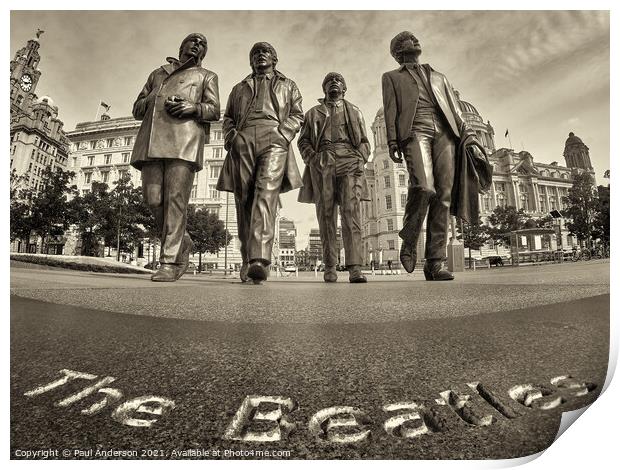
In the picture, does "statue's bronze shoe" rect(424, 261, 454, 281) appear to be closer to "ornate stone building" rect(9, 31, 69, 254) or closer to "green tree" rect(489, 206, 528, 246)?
"green tree" rect(489, 206, 528, 246)

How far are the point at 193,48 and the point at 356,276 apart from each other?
2.15 meters

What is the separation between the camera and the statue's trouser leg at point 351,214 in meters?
3.62

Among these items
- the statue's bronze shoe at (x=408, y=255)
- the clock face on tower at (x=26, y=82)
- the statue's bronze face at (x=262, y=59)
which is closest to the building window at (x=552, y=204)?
the statue's bronze shoe at (x=408, y=255)

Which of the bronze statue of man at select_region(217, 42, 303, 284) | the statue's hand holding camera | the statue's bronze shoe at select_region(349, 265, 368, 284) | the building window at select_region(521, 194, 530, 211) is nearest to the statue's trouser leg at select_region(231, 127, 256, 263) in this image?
the bronze statue of man at select_region(217, 42, 303, 284)

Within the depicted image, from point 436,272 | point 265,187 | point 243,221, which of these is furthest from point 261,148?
point 436,272

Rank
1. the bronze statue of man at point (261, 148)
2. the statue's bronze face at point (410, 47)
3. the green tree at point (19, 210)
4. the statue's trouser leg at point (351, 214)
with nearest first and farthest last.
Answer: the green tree at point (19, 210), the statue's bronze face at point (410, 47), the bronze statue of man at point (261, 148), the statue's trouser leg at point (351, 214)

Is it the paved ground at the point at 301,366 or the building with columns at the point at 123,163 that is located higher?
the building with columns at the point at 123,163

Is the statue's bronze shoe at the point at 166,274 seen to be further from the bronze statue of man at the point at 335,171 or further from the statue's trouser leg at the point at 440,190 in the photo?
the statue's trouser leg at the point at 440,190

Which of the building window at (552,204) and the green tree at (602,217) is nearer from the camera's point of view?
the green tree at (602,217)

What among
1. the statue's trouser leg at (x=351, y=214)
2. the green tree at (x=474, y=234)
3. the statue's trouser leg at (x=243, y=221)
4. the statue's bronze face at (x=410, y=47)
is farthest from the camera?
the statue's trouser leg at (x=351, y=214)

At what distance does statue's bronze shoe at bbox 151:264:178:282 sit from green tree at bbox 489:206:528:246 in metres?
2.29

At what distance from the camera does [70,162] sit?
218 cm

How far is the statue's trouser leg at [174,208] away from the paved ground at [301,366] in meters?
0.56
